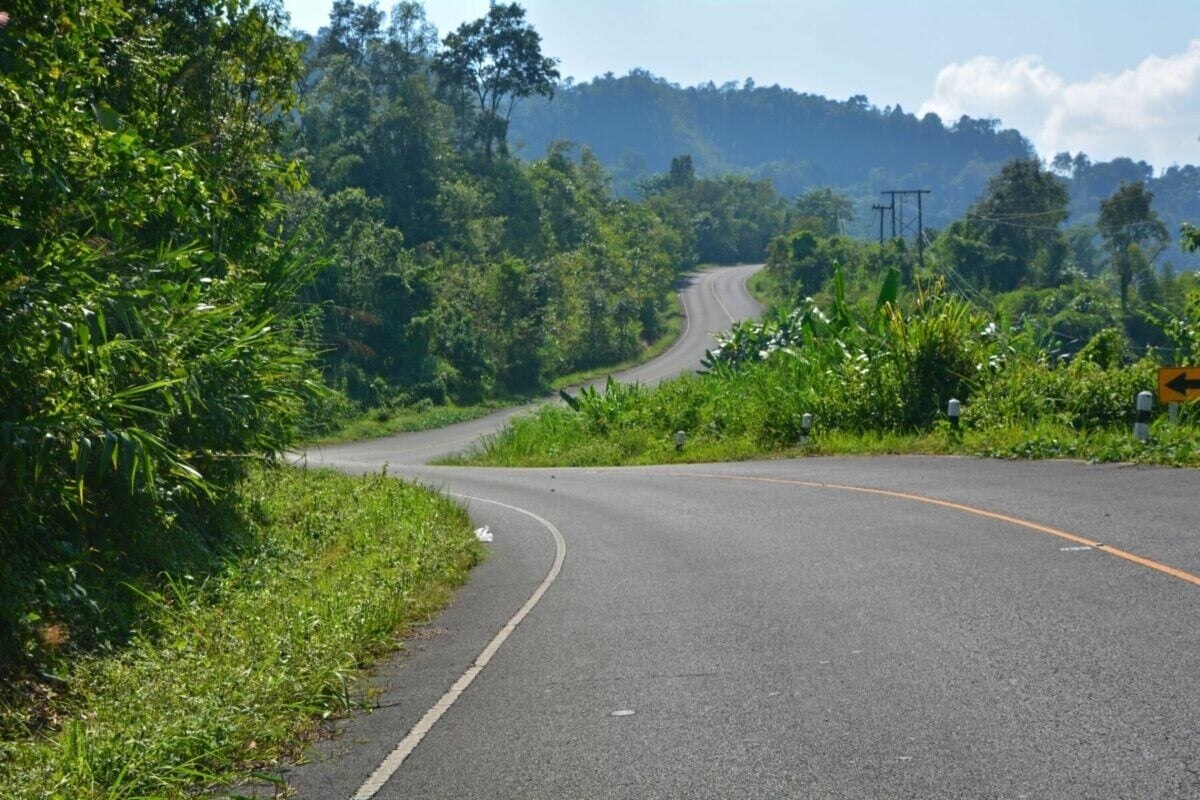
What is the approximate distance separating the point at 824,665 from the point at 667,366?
74093 mm

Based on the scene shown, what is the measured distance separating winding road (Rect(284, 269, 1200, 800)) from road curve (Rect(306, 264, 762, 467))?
52.3 ft

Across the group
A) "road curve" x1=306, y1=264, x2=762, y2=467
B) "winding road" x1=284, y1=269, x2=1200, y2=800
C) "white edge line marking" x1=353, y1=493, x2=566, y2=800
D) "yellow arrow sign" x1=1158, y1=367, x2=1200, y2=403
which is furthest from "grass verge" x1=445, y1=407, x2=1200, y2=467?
"white edge line marking" x1=353, y1=493, x2=566, y2=800

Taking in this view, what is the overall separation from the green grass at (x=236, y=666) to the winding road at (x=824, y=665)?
0.35m

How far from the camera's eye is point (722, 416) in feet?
115

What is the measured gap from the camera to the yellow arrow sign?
64.0ft

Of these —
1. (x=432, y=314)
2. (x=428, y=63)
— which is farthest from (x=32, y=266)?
(x=428, y=63)

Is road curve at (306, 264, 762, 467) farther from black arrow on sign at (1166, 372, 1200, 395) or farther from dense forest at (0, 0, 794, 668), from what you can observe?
black arrow on sign at (1166, 372, 1200, 395)

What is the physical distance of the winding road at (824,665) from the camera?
247 inches

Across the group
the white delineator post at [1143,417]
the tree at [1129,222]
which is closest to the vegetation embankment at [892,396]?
the white delineator post at [1143,417]

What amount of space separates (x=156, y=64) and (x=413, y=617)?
789 centimetres

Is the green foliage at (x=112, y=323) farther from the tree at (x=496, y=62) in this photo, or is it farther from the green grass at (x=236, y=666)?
the tree at (x=496, y=62)

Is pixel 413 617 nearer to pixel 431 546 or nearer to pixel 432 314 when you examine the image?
pixel 431 546

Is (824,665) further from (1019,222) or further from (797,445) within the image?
(1019,222)

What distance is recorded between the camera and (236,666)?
9.02 metres
